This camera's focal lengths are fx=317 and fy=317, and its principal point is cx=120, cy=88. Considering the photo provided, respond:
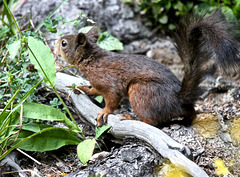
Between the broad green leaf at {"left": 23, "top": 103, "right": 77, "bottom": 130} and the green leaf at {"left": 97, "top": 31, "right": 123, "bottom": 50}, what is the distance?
1.44 m

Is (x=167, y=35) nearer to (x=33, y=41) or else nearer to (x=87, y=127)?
(x=87, y=127)

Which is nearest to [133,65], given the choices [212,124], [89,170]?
[212,124]

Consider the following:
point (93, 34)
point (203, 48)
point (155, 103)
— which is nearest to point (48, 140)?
point (155, 103)

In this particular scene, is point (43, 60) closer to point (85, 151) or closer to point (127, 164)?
point (85, 151)

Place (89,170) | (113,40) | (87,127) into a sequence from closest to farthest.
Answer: (89,170) < (87,127) < (113,40)

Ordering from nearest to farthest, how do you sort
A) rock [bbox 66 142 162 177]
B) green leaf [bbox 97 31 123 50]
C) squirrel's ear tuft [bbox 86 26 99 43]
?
rock [bbox 66 142 162 177], squirrel's ear tuft [bbox 86 26 99 43], green leaf [bbox 97 31 123 50]

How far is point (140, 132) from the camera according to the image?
8.52 ft

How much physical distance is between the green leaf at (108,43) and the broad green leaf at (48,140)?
1406mm

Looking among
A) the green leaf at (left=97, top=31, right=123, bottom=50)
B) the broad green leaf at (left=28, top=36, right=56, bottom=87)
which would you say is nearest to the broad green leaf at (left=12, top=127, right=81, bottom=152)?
the broad green leaf at (left=28, top=36, right=56, bottom=87)

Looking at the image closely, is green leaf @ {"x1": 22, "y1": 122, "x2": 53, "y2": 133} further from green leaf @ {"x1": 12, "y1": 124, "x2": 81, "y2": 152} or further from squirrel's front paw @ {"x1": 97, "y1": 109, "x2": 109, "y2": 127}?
squirrel's front paw @ {"x1": 97, "y1": 109, "x2": 109, "y2": 127}

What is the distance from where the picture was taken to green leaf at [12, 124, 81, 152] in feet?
8.71

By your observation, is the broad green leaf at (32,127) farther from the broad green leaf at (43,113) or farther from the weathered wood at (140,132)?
the weathered wood at (140,132)

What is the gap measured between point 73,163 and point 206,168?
1152mm

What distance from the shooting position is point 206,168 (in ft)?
8.36
